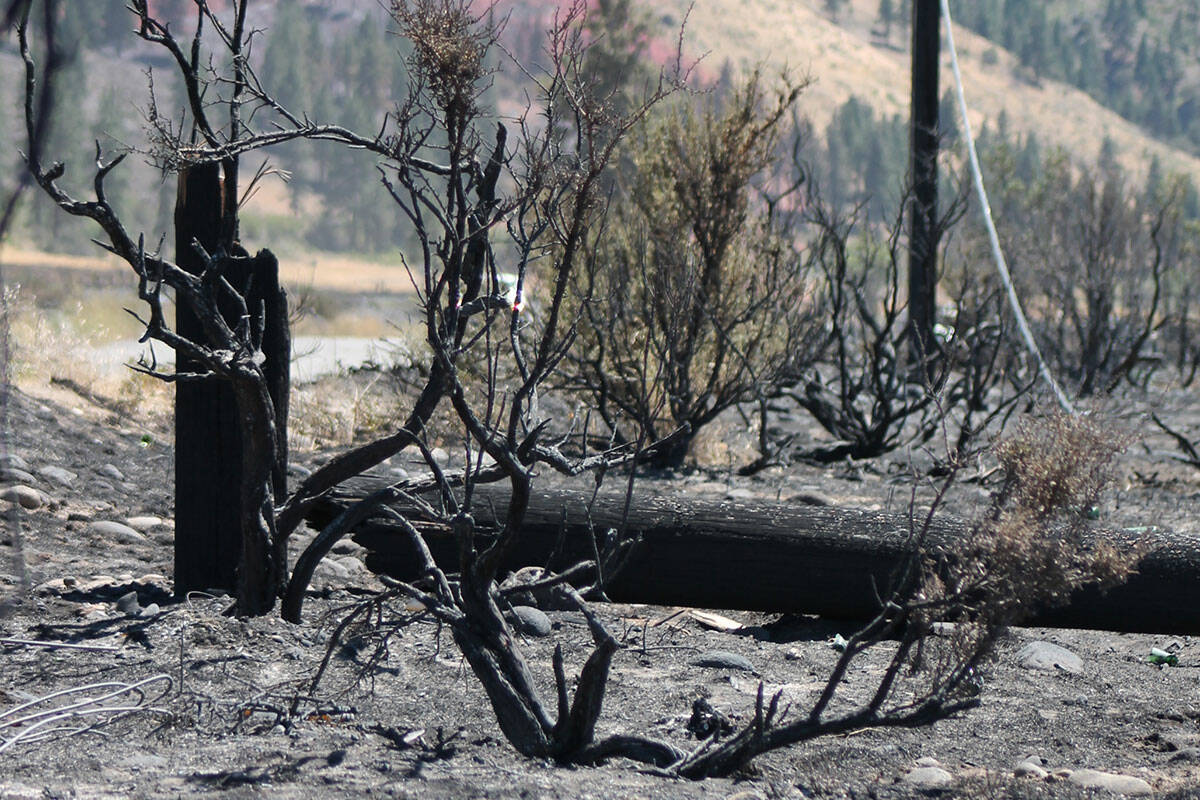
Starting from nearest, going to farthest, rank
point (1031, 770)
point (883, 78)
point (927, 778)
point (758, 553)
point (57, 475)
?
point (927, 778)
point (1031, 770)
point (758, 553)
point (57, 475)
point (883, 78)

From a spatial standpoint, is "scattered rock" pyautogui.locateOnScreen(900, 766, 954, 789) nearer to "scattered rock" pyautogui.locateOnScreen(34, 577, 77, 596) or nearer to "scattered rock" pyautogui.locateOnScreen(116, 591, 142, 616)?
"scattered rock" pyautogui.locateOnScreen(116, 591, 142, 616)

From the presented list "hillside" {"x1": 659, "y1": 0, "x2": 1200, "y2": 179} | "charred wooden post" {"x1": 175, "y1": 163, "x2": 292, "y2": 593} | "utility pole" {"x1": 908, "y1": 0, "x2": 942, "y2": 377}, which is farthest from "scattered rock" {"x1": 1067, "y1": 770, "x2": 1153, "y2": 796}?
"hillside" {"x1": 659, "y1": 0, "x2": 1200, "y2": 179}

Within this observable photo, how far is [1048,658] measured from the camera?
451 centimetres

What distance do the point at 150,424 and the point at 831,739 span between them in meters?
6.90

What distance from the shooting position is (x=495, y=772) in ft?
9.78

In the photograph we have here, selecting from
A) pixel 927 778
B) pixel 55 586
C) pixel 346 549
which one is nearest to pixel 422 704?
pixel 927 778

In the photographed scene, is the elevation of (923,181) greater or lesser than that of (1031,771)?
greater

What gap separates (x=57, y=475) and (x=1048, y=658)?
4701mm

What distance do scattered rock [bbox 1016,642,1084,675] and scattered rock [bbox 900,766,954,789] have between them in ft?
4.16

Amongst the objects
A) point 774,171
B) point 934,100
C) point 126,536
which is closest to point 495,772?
point 126,536

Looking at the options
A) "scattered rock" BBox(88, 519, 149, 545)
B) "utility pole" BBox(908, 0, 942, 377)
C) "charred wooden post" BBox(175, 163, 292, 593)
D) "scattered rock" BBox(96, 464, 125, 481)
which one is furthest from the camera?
"utility pole" BBox(908, 0, 942, 377)

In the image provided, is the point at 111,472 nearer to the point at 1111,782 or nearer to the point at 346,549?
the point at 346,549

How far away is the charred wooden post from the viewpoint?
14.5ft

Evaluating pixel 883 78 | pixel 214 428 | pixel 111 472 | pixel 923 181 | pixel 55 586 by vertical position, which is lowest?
pixel 111 472
